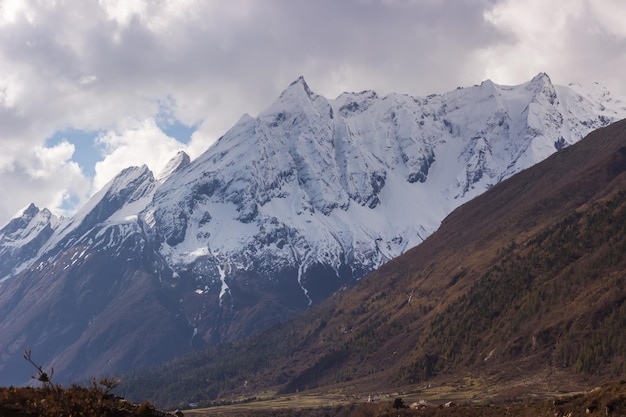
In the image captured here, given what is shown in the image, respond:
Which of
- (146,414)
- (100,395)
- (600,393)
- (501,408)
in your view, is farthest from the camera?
(501,408)

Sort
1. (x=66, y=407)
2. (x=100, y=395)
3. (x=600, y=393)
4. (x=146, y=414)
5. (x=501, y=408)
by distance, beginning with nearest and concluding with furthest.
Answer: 1. (x=66, y=407)
2. (x=100, y=395)
3. (x=146, y=414)
4. (x=600, y=393)
5. (x=501, y=408)

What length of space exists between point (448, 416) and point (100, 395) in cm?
8175

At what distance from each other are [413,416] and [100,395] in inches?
3311

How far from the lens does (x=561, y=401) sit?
11425 cm

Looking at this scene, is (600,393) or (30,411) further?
(600,393)

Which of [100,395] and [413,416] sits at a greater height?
[100,395]

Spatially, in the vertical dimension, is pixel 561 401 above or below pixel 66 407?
below

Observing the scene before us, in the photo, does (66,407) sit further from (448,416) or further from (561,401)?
(448,416)

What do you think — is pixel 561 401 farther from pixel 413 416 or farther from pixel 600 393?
pixel 413 416

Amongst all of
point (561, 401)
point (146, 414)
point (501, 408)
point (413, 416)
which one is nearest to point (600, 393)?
point (561, 401)

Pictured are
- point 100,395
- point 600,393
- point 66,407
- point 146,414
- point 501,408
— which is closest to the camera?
point 66,407

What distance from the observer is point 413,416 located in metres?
139

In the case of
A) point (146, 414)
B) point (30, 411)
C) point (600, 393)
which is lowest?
point (600, 393)

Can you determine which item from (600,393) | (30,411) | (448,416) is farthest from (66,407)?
(448,416)
